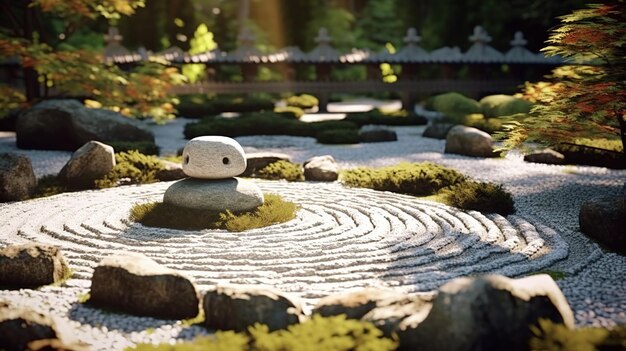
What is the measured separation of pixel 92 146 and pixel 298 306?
956 cm

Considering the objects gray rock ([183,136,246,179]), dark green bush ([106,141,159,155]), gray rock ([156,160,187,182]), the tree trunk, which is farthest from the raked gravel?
the tree trunk

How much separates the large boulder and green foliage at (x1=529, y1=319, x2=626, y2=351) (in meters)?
16.0

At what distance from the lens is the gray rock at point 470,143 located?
1939 centimetres

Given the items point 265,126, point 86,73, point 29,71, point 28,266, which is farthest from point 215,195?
point 29,71

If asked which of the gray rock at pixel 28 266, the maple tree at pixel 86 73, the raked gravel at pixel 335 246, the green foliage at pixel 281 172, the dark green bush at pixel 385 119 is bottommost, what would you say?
the dark green bush at pixel 385 119

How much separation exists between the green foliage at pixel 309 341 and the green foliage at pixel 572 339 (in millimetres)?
1262

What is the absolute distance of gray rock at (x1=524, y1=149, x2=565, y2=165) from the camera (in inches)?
714

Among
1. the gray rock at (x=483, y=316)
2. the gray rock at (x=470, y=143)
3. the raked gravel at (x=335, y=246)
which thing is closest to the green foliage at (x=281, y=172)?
the raked gravel at (x=335, y=246)

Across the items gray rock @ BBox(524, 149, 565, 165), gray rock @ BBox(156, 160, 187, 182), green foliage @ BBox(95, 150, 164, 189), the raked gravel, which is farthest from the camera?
gray rock @ BBox(524, 149, 565, 165)

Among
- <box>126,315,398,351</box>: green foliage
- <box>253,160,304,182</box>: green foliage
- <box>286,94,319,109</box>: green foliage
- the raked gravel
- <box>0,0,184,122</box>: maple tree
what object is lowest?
<box>286,94,319,109</box>: green foliage

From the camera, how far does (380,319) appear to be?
21.1 ft

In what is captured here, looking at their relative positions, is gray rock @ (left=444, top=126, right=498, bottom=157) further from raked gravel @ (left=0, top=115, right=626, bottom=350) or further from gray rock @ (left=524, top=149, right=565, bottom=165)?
raked gravel @ (left=0, top=115, right=626, bottom=350)

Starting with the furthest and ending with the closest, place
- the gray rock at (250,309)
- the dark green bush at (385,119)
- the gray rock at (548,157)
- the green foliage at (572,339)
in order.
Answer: the dark green bush at (385,119)
the gray rock at (548,157)
the gray rock at (250,309)
the green foliage at (572,339)

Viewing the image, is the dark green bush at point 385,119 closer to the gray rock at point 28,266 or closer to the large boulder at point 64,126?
the large boulder at point 64,126
